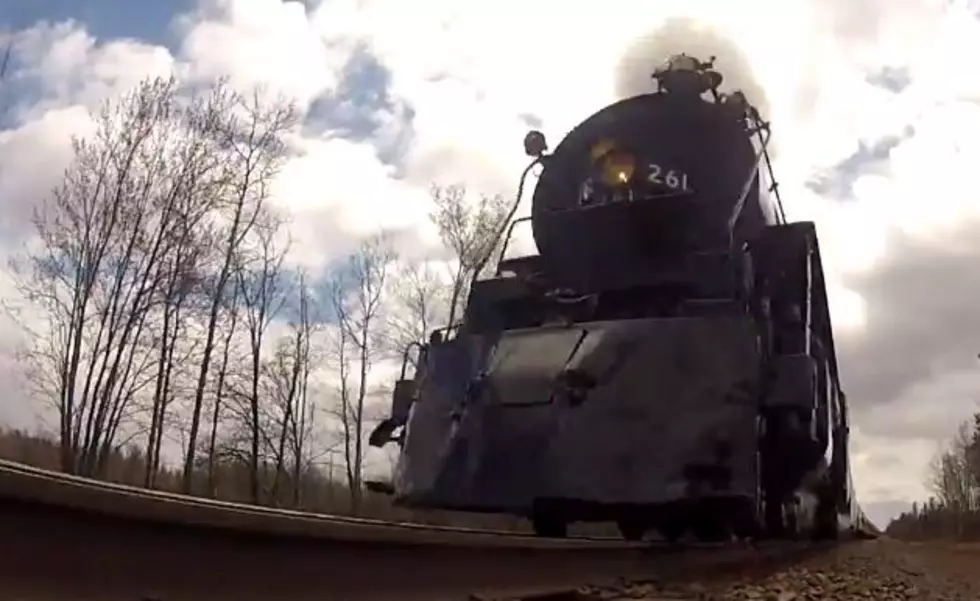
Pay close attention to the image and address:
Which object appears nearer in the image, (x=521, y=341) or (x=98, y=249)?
(x=521, y=341)

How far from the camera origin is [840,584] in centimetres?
487

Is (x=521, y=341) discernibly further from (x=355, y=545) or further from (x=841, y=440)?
(x=841, y=440)

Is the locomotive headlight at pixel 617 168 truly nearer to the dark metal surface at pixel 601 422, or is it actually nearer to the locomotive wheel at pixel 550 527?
the dark metal surface at pixel 601 422

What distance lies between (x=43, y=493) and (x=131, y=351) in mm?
15662

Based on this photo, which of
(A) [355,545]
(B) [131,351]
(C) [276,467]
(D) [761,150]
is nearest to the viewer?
(A) [355,545]

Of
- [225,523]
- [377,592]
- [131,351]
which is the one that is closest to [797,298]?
[377,592]

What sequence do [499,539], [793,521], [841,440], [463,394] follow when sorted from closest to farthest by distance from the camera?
[499,539], [463,394], [793,521], [841,440]

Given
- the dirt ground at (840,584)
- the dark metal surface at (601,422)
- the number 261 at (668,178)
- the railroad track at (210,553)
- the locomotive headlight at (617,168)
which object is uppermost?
the locomotive headlight at (617,168)

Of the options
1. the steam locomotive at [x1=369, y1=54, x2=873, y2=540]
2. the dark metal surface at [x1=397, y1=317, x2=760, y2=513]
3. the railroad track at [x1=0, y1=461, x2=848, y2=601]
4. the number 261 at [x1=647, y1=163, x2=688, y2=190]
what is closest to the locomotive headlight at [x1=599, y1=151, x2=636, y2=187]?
the steam locomotive at [x1=369, y1=54, x2=873, y2=540]

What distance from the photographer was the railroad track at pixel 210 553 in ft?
5.51

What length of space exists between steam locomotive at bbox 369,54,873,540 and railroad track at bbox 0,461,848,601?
5.80 feet

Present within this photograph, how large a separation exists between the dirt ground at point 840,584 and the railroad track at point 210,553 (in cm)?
78

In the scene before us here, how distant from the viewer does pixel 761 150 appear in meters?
7.52

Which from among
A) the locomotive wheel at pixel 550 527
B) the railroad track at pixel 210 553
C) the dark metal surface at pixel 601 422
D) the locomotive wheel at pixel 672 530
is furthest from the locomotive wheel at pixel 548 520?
the railroad track at pixel 210 553
